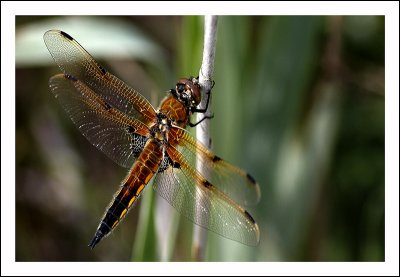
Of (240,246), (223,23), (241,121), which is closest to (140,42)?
(223,23)

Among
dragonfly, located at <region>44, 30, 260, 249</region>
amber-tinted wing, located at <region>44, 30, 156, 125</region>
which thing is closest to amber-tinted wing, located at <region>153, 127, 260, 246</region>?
dragonfly, located at <region>44, 30, 260, 249</region>

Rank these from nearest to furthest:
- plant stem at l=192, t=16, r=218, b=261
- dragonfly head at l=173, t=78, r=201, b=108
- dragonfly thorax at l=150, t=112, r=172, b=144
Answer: plant stem at l=192, t=16, r=218, b=261, dragonfly head at l=173, t=78, r=201, b=108, dragonfly thorax at l=150, t=112, r=172, b=144

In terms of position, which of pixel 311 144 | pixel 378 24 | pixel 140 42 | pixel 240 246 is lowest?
pixel 240 246

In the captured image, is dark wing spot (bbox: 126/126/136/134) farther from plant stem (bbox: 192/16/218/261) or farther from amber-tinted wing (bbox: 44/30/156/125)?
plant stem (bbox: 192/16/218/261)

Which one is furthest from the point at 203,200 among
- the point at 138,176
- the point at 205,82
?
the point at 205,82

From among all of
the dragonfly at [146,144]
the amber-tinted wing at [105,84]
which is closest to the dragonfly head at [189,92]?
the dragonfly at [146,144]

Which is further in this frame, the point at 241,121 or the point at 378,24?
the point at 378,24

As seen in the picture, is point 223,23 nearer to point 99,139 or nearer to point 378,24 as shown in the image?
point 99,139

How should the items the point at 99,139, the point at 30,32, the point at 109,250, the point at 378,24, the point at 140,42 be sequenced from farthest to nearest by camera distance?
the point at 109,250
the point at 378,24
the point at 30,32
the point at 140,42
the point at 99,139
